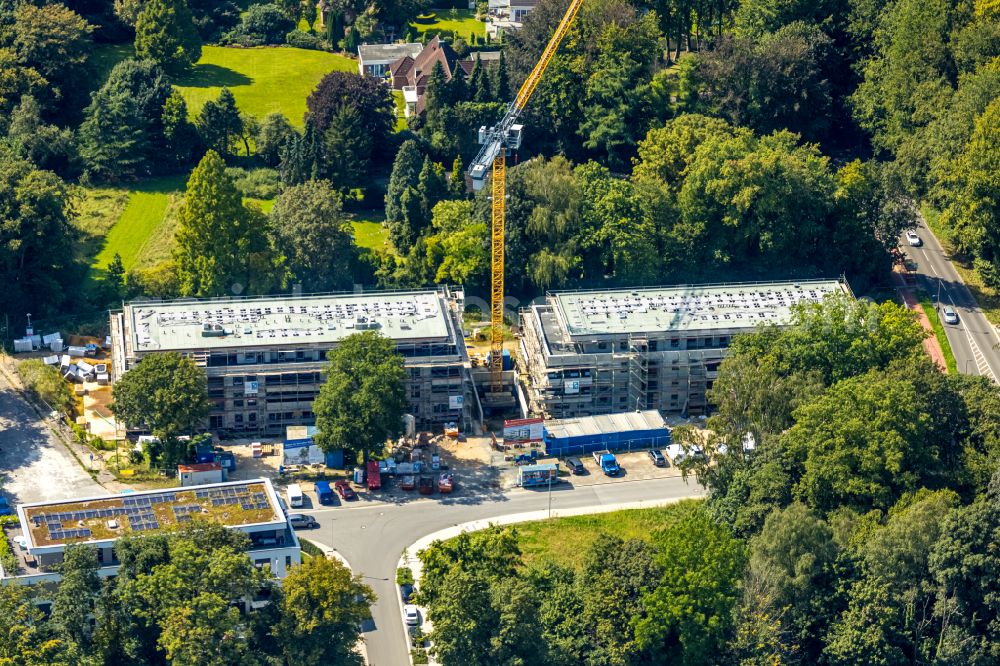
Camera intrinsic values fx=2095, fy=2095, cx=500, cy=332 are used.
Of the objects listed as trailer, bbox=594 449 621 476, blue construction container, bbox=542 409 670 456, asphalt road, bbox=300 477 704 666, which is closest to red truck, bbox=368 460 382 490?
asphalt road, bbox=300 477 704 666

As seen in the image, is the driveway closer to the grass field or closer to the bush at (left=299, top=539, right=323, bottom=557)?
the bush at (left=299, top=539, right=323, bottom=557)

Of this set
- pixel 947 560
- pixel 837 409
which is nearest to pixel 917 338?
pixel 837 409

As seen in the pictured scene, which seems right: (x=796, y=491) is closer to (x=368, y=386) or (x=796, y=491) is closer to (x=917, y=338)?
(x=917, y=338)

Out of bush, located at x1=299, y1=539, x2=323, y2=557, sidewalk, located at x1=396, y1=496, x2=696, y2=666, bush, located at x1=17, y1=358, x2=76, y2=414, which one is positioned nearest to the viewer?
bush, located at x1=299, y1=539, x2=323, y2=557

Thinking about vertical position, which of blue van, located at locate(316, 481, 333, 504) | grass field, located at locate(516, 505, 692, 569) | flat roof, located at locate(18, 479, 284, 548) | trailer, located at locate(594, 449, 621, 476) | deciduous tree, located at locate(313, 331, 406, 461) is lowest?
grass field, located at locate(516, 505, 692, 569)

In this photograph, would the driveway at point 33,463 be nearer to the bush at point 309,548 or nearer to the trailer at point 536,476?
the bush at point 309,548

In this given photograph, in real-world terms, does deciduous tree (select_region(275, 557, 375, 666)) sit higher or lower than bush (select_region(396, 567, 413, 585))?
higher

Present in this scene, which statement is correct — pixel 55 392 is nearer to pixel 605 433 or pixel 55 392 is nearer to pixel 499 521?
pixel 499 521

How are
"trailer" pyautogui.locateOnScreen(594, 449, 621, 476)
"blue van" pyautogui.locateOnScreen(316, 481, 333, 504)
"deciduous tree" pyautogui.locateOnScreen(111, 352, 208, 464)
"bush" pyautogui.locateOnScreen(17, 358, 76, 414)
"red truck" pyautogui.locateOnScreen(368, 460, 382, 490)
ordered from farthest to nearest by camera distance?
1. "bush" pyautogui.locateOnScreen(17, 358, 76, 414)
2. "trailer" pyautogui.locateOnScreen(594, 449, 621, 476)
3. "red truck" pyautogui.locateOnScreen(368, 460, 382, 490)
4. "deciduous tree" pyautogui.locateOnScreen(111, 352, 208, 464)
5. "blue van" pyautogui.locateOnScreen(316, 481, 333, 504)
